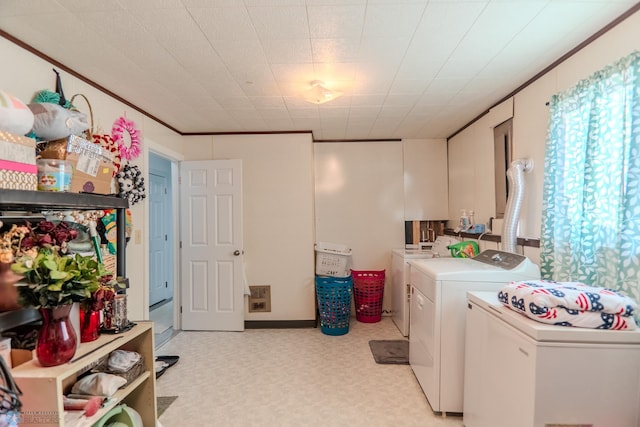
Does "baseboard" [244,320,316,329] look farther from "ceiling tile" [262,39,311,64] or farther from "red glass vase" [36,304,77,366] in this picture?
"ceiling tile" [262,39,311,64]

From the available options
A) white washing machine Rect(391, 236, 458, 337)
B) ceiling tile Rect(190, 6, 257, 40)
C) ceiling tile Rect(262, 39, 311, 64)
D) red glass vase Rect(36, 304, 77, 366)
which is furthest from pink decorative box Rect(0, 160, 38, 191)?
white washing machine Rect(391, 236, 458, 337)

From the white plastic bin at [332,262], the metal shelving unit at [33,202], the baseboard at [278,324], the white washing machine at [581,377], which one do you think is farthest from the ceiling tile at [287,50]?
the baseboard at [278,324]

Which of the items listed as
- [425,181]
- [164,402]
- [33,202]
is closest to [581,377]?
[33,202]

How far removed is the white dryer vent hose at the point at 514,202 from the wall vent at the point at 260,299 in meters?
2.55

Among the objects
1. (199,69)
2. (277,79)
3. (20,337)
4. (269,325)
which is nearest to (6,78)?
(199,69)

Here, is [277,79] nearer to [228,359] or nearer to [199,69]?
[199,69]

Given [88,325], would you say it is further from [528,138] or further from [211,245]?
[528,138]

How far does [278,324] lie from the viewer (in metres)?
3.70

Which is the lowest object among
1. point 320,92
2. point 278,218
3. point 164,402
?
point 164,402

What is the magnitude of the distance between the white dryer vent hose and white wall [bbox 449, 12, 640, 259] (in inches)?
2.9

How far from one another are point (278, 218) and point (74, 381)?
8.15 ft

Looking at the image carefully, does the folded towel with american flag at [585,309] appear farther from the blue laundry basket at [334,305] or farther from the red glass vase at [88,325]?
the blue laundry basket at [334,305]

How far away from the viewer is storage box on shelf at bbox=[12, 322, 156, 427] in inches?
41.2

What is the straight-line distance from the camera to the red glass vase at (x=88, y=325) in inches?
52.1
